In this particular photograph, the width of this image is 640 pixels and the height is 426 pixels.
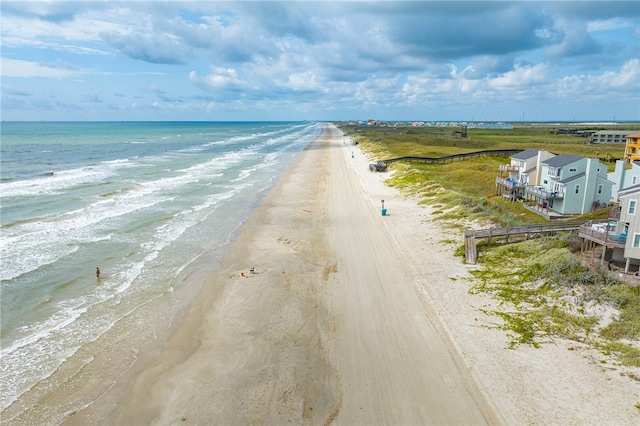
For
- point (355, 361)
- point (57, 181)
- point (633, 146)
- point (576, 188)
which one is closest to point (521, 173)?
point (576, 188)

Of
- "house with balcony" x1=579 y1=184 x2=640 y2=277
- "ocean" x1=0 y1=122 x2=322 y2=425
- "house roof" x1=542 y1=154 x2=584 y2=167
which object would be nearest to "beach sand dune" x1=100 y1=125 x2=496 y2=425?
"ocean" x1=0 y1=122 x2=322 y2=425

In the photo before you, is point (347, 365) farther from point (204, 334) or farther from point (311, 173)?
point (311, 173)

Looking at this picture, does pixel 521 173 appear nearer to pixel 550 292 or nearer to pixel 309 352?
pixel 550 292

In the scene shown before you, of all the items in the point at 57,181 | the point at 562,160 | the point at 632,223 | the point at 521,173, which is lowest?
the point at 57,181

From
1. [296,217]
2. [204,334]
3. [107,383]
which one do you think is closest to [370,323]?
[204,334]

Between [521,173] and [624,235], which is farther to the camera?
[521,173]

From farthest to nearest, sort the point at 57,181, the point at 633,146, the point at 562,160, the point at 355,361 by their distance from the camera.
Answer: the point at 633,146, the point at 57,181, the point at 562,160, the point at 355,361
